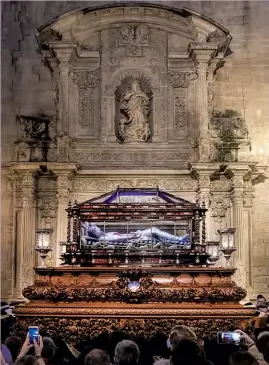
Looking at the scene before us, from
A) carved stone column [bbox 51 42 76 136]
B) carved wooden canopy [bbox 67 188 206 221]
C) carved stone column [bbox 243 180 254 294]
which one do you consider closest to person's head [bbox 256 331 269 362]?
carved wooden canopy [bbox 67 188 206 221]

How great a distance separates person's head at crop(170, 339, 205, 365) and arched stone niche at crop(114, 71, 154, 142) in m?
11.1

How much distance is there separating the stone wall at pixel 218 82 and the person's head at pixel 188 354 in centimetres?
1089

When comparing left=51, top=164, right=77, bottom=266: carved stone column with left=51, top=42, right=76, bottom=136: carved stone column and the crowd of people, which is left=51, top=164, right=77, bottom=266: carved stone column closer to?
left=51, top=42, right=76, bottom=136: carved stone column

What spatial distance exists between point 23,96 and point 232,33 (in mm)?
5150

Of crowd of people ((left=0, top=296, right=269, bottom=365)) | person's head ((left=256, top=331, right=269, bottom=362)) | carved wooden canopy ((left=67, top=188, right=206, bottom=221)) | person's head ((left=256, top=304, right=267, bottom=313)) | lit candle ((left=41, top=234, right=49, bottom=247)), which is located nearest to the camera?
crowd of people ((left=0, top=296, right=269, bottom=365))

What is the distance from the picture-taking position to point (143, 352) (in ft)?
22.3

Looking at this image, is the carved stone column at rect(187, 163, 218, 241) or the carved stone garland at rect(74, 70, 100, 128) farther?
the carved stone garland at rect(74, 70, 100, 128)

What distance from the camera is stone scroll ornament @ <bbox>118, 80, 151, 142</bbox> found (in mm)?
15250

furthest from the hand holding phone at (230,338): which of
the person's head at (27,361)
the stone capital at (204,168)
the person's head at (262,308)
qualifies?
the stone capital at (204,168)

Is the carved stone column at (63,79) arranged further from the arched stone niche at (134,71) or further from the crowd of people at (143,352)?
the crowd of people at (143,352)

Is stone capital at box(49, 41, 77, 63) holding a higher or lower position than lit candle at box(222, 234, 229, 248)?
higher

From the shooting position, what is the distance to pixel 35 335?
18.5ft

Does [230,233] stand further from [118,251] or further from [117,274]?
[117,274]

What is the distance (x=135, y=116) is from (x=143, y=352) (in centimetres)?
910
